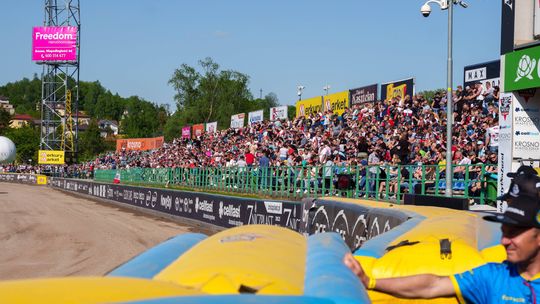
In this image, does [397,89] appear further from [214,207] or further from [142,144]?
[142,144]

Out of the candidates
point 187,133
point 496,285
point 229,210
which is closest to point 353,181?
point 229,210

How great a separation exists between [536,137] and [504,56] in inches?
71.6

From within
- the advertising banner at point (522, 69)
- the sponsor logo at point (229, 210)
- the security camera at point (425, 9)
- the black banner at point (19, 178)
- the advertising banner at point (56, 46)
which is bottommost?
the black banner at point (19, 178)


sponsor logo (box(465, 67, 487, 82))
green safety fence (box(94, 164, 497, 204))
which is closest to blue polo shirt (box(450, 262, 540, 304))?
green safety fence (box(94, 164, 497, 204))

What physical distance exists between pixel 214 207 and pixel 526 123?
971 cm

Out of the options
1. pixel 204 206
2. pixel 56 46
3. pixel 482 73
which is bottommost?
pixel 204 206

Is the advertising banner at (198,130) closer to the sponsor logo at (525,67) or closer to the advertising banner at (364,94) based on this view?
the advertising banner at (364,94)

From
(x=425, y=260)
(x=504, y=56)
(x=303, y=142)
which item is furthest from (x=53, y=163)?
(x=425, y=260)

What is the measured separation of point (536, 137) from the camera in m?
14.5

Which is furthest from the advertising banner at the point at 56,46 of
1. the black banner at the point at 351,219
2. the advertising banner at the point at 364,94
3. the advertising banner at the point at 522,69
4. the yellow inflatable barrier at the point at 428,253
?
the yellow inflatable barrier at the point at 428,253

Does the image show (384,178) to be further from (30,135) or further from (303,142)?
(30,135)

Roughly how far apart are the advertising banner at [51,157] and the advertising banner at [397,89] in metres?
50.8

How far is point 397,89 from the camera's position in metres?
26.9

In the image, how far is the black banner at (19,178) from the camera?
230 feet
